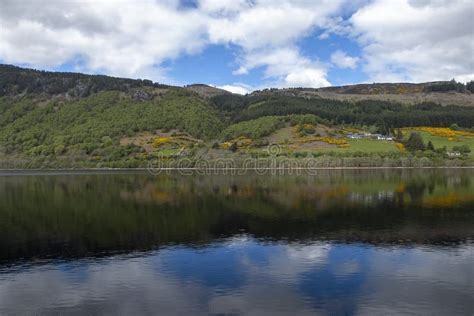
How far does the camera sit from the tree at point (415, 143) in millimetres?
192512

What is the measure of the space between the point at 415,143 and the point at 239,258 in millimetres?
172858

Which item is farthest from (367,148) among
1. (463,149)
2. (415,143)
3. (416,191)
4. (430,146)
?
(416,191)

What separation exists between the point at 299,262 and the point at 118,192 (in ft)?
200

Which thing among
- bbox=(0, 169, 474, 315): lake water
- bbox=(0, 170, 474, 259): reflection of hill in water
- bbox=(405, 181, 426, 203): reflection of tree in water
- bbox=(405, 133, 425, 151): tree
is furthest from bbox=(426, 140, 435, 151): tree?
bbox=(0, 169, 474, 315): lake water

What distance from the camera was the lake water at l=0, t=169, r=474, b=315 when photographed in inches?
1057

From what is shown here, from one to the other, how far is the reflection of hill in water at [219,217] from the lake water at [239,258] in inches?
8.2

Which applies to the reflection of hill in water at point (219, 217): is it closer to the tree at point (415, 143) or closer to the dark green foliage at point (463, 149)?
the tree at point (415, 143)

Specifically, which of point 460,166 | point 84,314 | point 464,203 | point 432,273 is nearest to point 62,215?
point 84,314

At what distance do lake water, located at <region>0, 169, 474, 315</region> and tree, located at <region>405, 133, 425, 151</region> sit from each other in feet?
422

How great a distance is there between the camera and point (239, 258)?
36.9 metres

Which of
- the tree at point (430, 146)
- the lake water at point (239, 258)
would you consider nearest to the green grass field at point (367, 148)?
the tree at point (430, 146)

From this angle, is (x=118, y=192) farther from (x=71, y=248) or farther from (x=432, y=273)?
(x=432, y=273)

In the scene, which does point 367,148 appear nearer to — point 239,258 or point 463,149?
point 463,149

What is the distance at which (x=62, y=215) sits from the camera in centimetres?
6131
